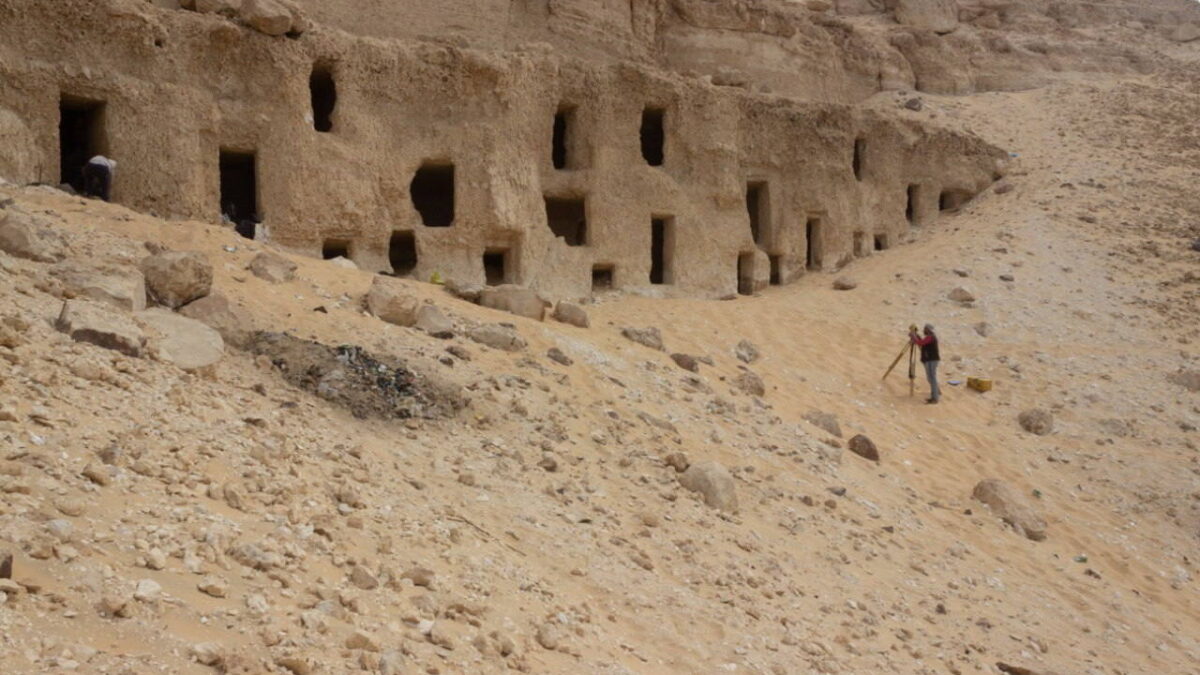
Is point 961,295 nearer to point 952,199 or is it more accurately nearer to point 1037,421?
point 1037,421

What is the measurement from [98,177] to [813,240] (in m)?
11.1

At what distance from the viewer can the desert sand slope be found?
385 cm

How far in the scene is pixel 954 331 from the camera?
47.6ft

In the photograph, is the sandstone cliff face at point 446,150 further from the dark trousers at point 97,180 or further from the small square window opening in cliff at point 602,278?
the dark trousers at point 97,180

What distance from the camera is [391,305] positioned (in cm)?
838

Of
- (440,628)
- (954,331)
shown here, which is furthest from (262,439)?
(954,331)

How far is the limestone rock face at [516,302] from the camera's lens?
1004cm

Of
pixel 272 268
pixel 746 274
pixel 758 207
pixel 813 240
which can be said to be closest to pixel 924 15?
pixel 813 240

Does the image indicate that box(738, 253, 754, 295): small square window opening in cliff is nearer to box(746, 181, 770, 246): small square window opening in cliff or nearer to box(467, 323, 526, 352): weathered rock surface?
box(746, 181, 770, 246): small square window opening in cliff

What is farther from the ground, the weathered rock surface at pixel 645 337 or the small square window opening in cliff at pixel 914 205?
the small square window opening in cliff at pixel 914 205

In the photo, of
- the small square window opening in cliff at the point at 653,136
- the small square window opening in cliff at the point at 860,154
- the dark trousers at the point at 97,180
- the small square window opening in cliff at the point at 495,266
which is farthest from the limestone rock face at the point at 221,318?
the small square window opening in cliff at the point at 860,154

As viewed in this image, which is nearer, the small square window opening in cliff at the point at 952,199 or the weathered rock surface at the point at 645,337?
the weathered rock surface at the point at 645,337

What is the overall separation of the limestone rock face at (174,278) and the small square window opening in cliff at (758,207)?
410 inches

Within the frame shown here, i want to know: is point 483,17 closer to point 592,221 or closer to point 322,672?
point 592,221
